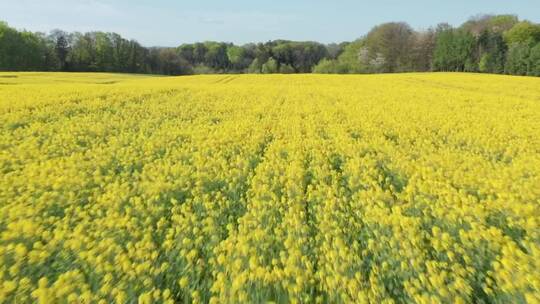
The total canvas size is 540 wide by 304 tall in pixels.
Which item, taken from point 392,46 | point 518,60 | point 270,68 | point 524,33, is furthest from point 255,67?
point 518,60

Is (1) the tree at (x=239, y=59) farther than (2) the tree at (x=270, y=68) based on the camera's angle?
Yes

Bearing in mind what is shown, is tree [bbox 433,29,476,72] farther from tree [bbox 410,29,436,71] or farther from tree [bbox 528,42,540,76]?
tree [bbox 528,42,540,76]

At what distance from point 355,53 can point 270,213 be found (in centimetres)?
7833

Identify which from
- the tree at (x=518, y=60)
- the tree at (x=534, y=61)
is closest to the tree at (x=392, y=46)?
the tree at (x=518, y=60)

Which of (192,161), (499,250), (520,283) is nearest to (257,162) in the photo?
(192,161)

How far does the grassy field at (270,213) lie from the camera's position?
3.23 metres

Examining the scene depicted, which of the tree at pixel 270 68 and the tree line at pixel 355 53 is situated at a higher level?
the tree line at pixel 355 53

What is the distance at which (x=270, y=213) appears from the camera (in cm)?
466

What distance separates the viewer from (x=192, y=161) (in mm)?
7230

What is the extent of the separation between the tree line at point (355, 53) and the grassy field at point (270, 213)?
167ft

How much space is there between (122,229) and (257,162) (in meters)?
3.37

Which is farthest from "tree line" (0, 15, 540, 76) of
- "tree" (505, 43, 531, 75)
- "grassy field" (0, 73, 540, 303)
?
"grassy field" (0, 73, 540, 303)

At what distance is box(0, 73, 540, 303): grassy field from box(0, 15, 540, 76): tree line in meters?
50.8

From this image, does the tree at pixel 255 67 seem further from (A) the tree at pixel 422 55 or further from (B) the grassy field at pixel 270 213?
(B) the grassy field at pixel 270 213
